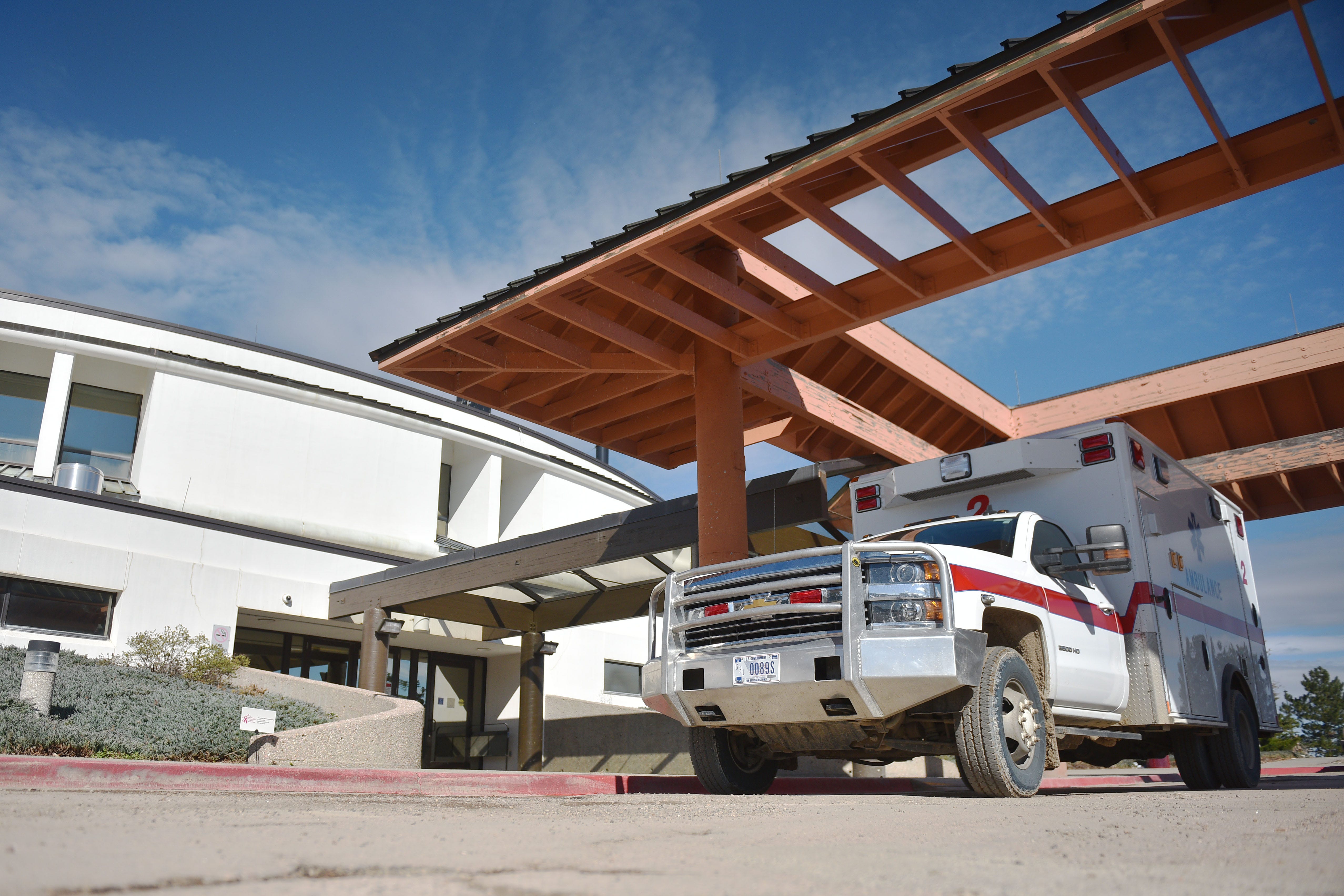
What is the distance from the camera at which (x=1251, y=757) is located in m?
8.97

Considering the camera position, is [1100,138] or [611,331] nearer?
[1100,138]

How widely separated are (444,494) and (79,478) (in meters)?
9.79

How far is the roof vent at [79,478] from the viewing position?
1894cm

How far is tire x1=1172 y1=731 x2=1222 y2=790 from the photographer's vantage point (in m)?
8.53

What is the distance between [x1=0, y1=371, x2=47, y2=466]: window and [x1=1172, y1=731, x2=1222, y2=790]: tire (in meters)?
22.4

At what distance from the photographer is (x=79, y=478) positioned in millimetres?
19078

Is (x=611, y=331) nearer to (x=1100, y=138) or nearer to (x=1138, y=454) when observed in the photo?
(x=1100, y=138)

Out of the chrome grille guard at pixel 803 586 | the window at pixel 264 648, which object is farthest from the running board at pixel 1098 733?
the window at pixel 264 648

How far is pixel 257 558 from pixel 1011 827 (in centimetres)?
1925

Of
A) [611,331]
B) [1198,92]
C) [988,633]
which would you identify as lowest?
[988,633]

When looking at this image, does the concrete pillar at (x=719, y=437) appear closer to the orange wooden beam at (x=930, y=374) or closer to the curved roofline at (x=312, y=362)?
the orange wooden beam at (x=930, y=374)

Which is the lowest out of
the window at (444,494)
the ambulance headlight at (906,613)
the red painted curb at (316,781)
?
the red painted curb at (316,781)

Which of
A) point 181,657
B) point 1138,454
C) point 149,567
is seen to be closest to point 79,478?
point 149,567

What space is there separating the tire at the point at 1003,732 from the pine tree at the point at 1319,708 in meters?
57.4
